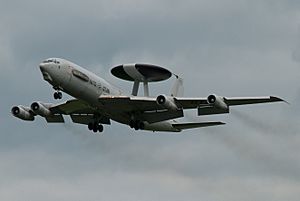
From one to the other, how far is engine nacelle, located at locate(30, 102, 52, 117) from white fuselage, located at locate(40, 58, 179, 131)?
886cm

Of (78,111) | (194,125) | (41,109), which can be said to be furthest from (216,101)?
(41,109)

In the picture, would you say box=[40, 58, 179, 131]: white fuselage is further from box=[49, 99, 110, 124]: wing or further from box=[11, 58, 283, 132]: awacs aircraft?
box=[49, 99, 110, 124]: wing

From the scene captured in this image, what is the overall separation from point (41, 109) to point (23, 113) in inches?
110

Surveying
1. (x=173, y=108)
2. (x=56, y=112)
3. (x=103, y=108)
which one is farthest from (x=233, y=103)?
(x=56, y=112)

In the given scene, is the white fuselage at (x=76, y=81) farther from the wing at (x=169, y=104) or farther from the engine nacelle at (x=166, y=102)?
the engine nacelle at (x=166, y=102)

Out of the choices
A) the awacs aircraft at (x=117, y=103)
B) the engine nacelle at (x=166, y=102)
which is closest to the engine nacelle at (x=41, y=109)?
the awacs aircraft at (x=117, y=103)

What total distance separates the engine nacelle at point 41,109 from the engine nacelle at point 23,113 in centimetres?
180

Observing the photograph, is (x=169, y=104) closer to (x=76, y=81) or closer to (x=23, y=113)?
(x=76, y=81)

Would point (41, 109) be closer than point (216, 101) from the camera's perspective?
No

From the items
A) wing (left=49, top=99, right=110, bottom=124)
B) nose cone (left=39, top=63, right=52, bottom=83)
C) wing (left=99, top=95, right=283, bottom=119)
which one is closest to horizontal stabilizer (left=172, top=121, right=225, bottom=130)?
wing (left=99, top=95, right=283, bottom=119)

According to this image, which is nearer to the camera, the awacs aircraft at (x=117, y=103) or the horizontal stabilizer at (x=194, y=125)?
the awacs aircraft at (x=117, y=103)

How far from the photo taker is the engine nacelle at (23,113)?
12812cm

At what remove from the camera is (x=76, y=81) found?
116 metres

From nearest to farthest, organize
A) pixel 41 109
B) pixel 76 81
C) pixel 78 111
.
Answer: pixel 76 81 < pixel 78 111 < pixel 41 109
